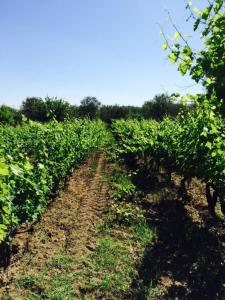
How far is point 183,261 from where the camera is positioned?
6.62 metres

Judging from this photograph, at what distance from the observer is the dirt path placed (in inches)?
236

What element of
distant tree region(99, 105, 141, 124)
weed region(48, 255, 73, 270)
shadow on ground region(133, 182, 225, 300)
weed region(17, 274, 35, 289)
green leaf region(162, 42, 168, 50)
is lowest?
weed region(17, 274, 35, 289)

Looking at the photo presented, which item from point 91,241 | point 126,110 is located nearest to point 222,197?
point 91,241

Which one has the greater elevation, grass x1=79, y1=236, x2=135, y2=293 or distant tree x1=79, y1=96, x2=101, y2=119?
distant tree x1=79, y1=96, x2=101, y2=119

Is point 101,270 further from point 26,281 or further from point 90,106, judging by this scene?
point 90,106

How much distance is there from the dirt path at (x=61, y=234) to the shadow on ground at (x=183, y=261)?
4.12 ft

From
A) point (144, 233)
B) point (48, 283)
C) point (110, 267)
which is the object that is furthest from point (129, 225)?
point (48, 283)

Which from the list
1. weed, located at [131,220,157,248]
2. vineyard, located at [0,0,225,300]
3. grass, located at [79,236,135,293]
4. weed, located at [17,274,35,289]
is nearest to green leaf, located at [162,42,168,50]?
vineyard, located at [0,0,225,300]

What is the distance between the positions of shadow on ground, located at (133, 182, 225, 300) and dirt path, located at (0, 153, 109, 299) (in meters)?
1.26

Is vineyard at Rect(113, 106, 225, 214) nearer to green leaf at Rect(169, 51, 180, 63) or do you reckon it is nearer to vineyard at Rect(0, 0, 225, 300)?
vineyard at Rect(0, 0, 225, 300)

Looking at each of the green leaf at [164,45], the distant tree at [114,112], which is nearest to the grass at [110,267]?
the green leaf at [164,45]

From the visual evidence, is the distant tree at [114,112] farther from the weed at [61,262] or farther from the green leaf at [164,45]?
the green leaf at [164,45]

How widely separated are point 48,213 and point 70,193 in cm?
214

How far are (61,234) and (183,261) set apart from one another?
2.52m
